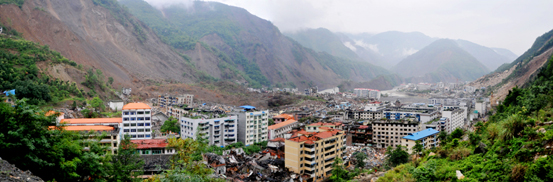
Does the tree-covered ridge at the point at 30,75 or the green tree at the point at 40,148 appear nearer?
the green tree at the point at 40,148

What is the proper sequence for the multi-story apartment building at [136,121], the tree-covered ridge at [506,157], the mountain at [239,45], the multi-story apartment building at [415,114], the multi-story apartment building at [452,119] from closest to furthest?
the tree-covered ridge at [506,157] < the multi-story apartment building at [136,121] < the multi-story apartment building at [452,119] < the multi-story apartment building at [415,114] < the mountain at [239,45]

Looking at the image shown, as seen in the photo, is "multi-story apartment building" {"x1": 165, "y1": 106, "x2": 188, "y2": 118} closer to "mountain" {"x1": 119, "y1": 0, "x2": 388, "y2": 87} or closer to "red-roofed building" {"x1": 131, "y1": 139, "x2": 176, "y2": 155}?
"red-roofed building" {"x1": 131, "y1": 139, "x2": 176, "y2": 155}

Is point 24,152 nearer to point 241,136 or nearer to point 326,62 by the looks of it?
point 241,136

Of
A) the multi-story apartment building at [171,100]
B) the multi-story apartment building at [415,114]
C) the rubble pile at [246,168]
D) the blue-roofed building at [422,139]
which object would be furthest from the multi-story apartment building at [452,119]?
the multi-story apartment building at [171,100]

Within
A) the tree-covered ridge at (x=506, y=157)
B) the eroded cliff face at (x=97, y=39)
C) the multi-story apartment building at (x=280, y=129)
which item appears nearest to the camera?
the tree-covered ridge at (x=506, y=157)

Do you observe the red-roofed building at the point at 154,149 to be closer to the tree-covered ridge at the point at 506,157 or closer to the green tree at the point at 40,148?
the green tree at the point at 40,148

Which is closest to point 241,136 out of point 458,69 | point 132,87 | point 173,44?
Result: point 132,87

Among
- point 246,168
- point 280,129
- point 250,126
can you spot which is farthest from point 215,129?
point 280,129
